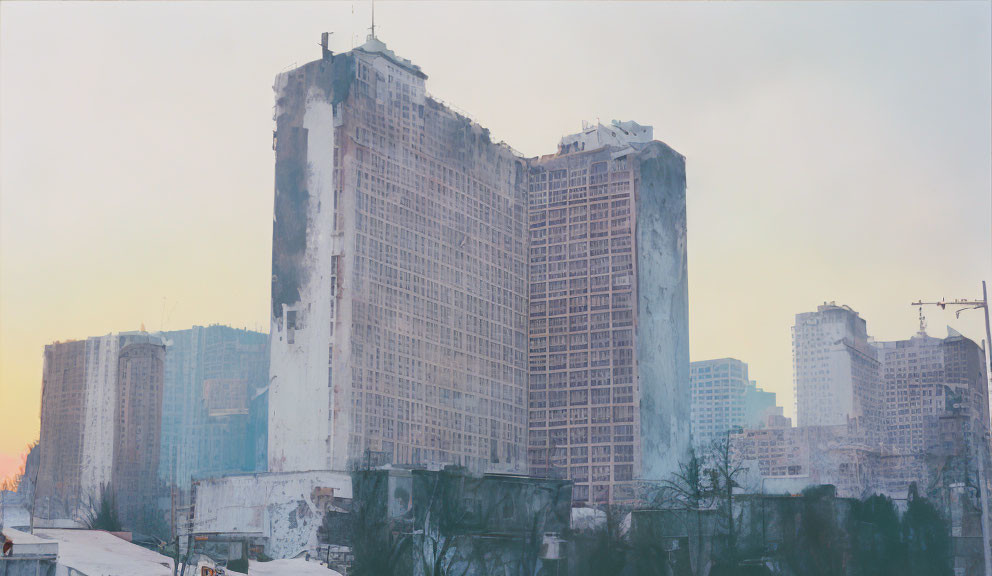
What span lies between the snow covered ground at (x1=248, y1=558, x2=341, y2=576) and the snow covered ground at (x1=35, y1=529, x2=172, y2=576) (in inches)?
252

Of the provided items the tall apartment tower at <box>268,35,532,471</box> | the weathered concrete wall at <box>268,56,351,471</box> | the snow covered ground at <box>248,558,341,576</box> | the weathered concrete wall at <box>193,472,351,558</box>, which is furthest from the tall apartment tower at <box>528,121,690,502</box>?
the snow covered ground at <box>248,558,341,576</box>

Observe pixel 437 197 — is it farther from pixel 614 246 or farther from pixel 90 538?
pixel 90 538

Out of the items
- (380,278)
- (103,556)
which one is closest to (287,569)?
(103,556)

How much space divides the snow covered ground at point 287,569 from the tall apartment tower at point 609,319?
329 ft

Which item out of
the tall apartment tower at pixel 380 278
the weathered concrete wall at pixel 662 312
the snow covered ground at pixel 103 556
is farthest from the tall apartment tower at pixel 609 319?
the snow covered ground at pixel 103 556

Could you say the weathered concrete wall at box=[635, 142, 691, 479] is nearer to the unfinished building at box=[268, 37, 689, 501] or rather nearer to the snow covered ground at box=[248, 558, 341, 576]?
the unfinished building at box=[268, 37, 689, 501]

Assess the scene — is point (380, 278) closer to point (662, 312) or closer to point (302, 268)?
point (302, 268)

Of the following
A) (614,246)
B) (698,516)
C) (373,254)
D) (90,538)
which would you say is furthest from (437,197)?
(90,538)

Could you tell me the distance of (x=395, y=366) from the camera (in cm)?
15812

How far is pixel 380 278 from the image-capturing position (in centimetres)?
15650

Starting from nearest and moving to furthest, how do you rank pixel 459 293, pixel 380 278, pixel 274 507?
pixel 274 507 < pixel 380 278 < pixel 459 293

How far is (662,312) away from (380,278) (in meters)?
53.3

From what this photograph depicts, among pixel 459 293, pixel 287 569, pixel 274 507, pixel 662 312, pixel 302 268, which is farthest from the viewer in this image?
pixel 662 312

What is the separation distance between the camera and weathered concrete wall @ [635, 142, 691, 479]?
607 ft
